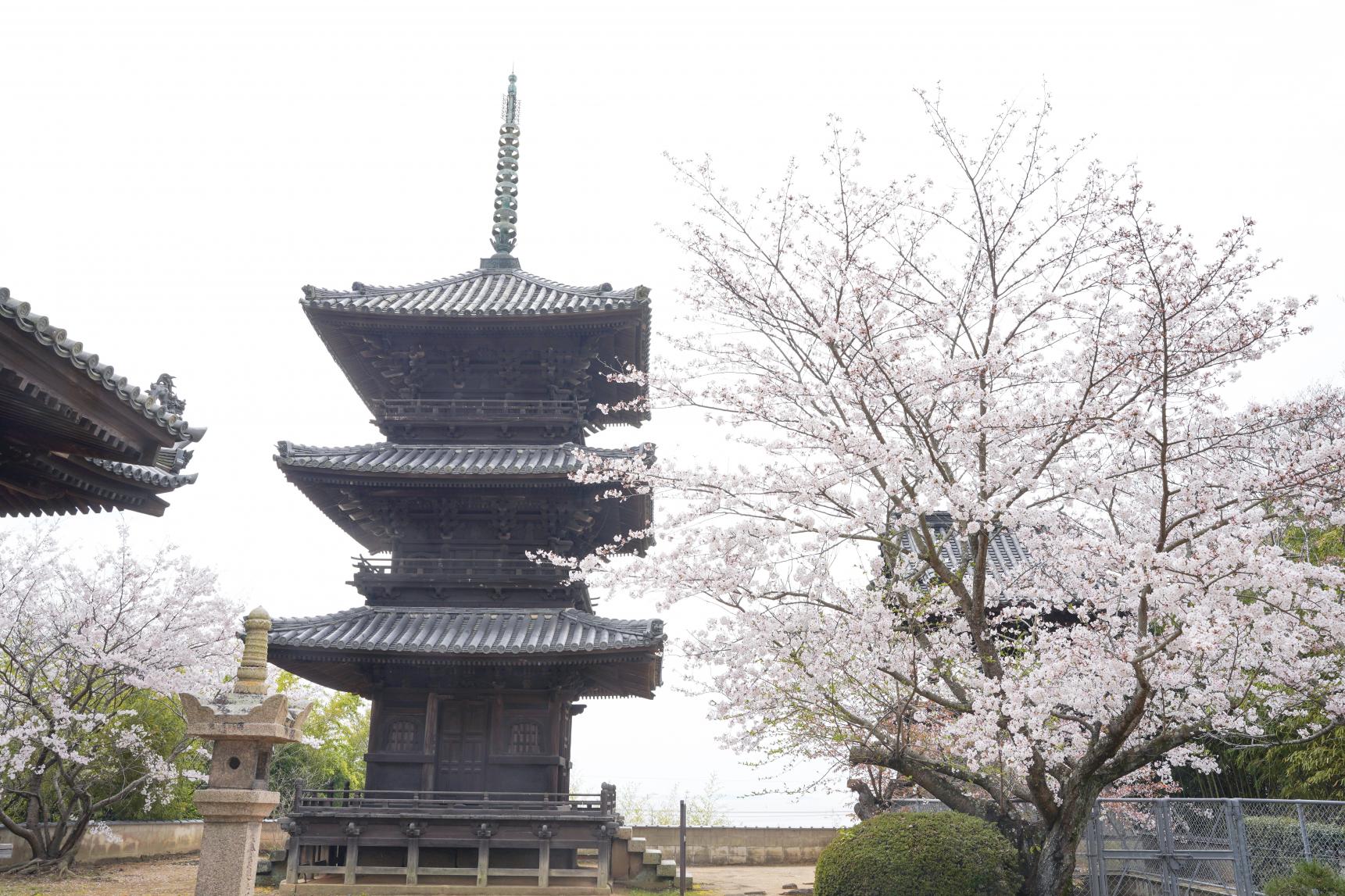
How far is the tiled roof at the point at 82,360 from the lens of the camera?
19.2 ft

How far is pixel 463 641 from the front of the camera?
14680 mm

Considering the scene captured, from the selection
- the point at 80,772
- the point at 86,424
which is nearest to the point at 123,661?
the point at 80,772

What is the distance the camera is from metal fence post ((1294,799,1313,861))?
9.55m

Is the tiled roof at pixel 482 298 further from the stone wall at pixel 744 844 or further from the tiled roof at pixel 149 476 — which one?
the stone wall at pixel 744 844

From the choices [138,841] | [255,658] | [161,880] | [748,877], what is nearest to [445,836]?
[255,658]

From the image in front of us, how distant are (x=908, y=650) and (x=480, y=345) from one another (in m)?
11.0

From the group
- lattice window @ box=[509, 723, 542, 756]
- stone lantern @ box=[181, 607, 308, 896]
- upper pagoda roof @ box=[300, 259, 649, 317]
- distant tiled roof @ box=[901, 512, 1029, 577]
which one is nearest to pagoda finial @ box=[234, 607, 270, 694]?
stone lantern @ box=[181, 607, 308, 896]

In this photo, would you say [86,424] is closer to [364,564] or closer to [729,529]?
[729,529]

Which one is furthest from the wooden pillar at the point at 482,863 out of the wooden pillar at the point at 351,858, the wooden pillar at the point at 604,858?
the wooden pillar at the point at 351,858

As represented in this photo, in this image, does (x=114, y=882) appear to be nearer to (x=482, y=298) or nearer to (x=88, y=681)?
(x=88, y=681)

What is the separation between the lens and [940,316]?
31.8 feet

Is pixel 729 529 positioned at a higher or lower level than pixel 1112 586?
higher

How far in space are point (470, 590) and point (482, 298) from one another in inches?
222

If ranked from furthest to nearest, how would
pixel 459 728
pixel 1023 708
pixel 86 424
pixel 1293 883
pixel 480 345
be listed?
pixel 480 345, pixel 459 728, pixel 1293 883, pixel 1023 708, pixel 86 424
